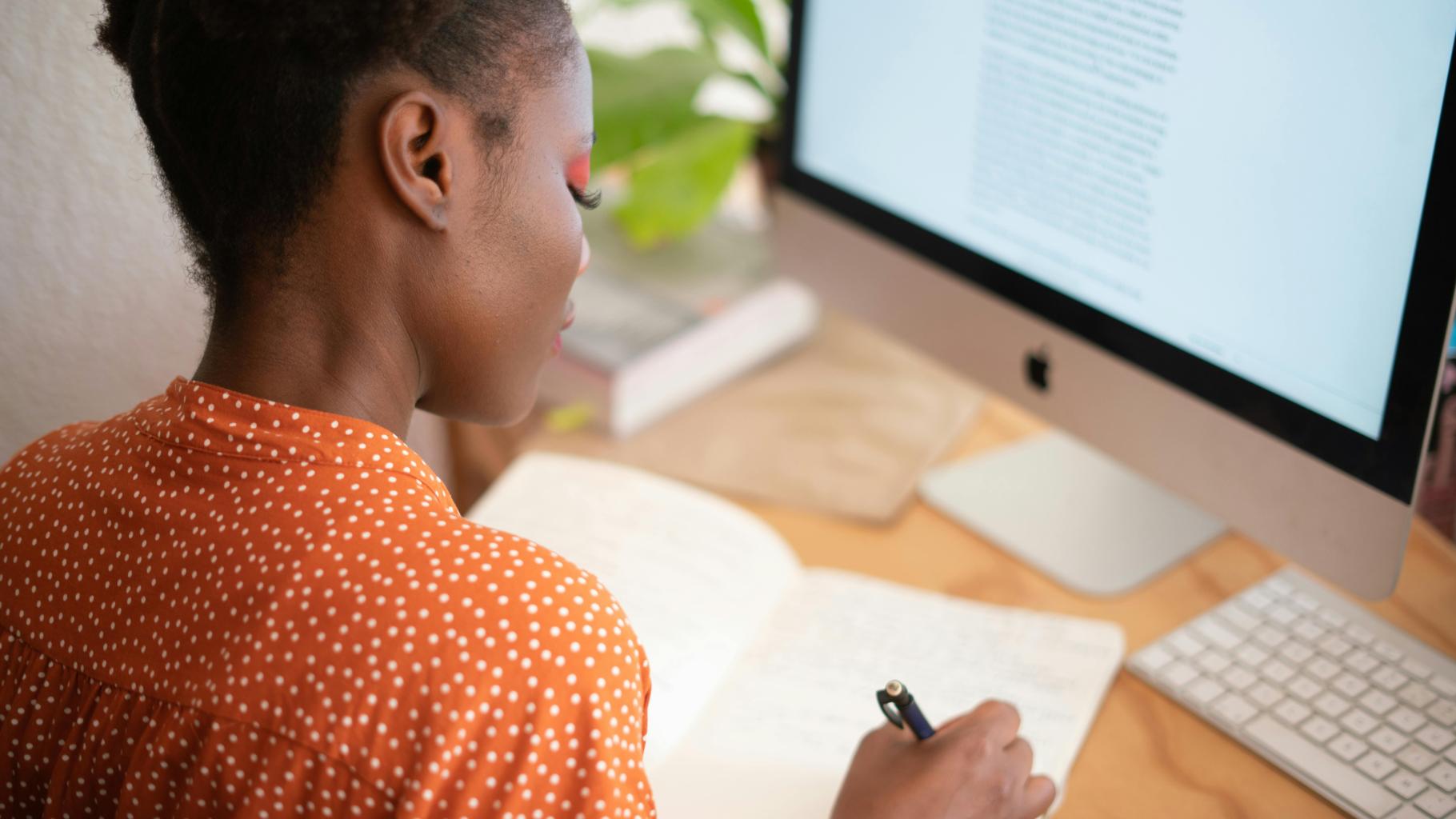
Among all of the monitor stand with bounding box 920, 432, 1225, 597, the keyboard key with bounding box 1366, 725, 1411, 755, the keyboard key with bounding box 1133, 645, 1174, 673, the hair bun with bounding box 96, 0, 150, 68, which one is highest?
the hair bun with bounding box 96, 0, 150, 68

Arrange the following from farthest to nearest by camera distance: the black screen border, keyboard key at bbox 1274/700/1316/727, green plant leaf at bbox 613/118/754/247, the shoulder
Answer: green plant leaf at bbox 613/118/754/247 < keyboard key at bbox 1274/700/1316/727 < the black screen border < the shoulder

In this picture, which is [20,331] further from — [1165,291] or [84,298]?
[1165,291]

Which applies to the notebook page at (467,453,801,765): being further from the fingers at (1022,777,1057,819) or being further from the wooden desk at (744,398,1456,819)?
the fingers at (1022,777,1057,819)

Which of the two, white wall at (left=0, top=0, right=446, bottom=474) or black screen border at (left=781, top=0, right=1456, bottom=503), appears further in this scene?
white wall at (left=0, top=0, right=446, bottom=474)

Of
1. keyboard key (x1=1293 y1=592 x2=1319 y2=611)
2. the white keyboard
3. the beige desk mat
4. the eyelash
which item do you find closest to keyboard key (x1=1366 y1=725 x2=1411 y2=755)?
the white keyboard

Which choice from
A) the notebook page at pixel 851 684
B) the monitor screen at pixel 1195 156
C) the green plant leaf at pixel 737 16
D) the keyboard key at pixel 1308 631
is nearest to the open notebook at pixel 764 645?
the notebook page at pixel 851 684

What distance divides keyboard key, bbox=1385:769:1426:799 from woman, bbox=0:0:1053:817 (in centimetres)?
22

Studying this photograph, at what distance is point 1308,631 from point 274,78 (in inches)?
25.2

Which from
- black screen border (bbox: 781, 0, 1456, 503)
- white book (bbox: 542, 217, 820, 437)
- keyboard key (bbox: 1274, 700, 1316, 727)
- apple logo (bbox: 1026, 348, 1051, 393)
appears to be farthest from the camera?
white book (bbox: 542, 217, 820, 437)

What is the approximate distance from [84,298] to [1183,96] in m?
0.66

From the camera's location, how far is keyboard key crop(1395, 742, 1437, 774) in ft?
2.15

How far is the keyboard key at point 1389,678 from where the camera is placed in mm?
708

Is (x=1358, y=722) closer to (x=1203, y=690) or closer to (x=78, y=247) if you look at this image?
(x=1203, y=690)

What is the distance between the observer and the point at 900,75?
88 centimetres
